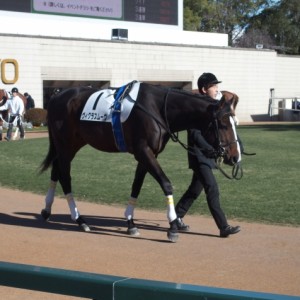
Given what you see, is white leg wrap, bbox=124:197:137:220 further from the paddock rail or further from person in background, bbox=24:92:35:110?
person in background, bbox=24:92:35:110

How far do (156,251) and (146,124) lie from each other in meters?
1.54

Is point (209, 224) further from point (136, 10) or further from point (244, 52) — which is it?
point (244, 52)

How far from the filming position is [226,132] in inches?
316

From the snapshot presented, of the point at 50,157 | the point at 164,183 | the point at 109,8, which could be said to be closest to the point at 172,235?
the point at 164,183

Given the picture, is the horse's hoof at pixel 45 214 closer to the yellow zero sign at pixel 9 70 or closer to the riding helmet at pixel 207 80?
the riding helmet at pixel 207 80

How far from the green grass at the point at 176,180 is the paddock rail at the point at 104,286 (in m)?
6.26

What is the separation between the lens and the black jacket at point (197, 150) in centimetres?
840

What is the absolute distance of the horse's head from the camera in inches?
314

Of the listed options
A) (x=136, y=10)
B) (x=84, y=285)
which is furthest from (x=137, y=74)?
(x=84, y=285)

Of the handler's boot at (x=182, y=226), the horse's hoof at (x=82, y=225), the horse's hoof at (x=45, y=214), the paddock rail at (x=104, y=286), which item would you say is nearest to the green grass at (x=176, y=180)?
the handler's boot at (x=182, y=226)

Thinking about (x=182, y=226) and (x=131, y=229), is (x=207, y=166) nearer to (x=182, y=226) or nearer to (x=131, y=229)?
(x=182, y=226)

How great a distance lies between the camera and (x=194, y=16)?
75312mm

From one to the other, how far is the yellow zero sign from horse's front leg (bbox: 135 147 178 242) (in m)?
27.8

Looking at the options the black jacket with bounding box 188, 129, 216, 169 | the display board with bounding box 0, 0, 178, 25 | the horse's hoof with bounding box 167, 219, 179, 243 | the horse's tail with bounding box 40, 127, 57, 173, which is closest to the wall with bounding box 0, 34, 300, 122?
the display board with bounding box 0, 0, 178, 25
